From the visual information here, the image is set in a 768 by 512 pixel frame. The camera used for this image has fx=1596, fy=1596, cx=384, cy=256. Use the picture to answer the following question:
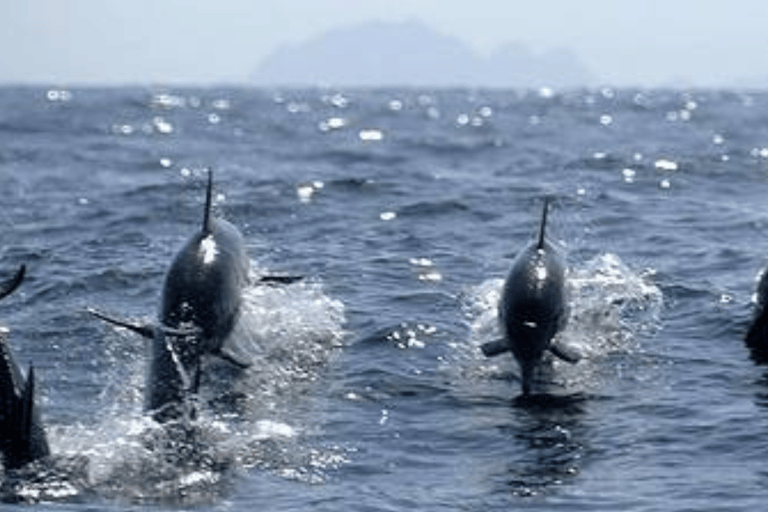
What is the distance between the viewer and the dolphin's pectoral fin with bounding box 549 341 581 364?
16922 millimetres

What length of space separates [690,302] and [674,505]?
8.68 metres

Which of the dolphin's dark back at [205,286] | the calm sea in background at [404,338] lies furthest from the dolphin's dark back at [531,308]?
the dolphin's dark back at [205,286]

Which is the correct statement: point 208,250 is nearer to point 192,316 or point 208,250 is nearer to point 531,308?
point 192,316

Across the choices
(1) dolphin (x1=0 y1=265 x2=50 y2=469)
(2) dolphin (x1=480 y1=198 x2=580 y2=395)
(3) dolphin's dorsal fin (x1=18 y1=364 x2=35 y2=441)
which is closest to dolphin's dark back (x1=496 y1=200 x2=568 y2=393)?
(2) dolphin (x1=480 y1=198 x2=580 y2=395)

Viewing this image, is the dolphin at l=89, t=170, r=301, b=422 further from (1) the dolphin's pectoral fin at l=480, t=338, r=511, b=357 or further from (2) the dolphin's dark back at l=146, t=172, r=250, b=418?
(1) the dolphin's pectoral fin at l=480, t=338, r=511, b=357

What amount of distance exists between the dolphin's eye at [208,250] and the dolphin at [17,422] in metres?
3.65

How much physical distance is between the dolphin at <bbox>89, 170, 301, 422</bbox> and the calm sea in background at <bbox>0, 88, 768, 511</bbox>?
1.35 feet

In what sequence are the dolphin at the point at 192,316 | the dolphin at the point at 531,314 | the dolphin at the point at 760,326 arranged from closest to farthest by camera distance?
the dolphin at the point at 192,316 < the dolphin at the point at 531,314 < the dolphin at the point at 760,326

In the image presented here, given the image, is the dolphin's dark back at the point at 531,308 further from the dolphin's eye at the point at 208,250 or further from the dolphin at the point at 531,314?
the dolphin's eye at the point at 208,250

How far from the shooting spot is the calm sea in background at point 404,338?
45.8 feet

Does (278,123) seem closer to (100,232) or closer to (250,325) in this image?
(100,232)

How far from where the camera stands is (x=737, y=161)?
1656 inches

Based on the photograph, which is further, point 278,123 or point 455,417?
point 278,123

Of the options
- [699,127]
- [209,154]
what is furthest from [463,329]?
[699,127]
